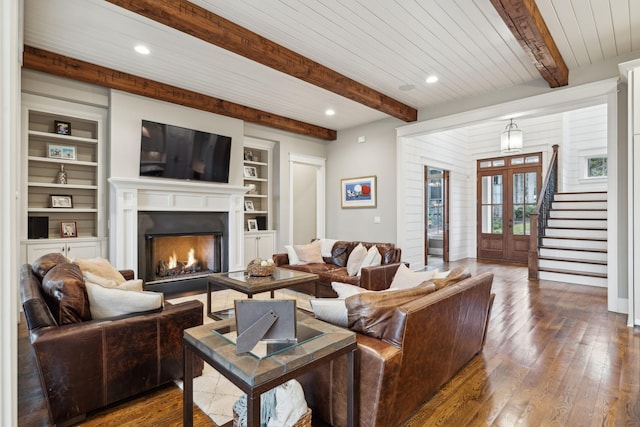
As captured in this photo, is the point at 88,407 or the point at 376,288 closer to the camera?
the point at 88,407

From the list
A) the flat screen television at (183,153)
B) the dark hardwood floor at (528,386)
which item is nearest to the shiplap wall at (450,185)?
the dark hardwood floor at (528,386)

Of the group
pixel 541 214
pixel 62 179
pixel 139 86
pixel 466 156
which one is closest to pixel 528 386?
pixel 139 86

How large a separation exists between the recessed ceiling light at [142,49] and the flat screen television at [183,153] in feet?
3.61

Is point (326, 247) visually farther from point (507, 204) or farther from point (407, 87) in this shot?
point (507, 204)

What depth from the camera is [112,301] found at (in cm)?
206

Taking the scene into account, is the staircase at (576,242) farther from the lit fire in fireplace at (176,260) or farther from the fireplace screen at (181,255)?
the lit fire in fireplace at (176,260)

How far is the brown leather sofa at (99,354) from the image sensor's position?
1786 millimetres

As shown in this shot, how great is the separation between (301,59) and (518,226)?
263 inches

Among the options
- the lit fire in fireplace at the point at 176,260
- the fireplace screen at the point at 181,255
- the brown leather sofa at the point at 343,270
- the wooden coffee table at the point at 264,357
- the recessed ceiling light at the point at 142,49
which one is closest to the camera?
the wooden coffee table at the point at 264,357

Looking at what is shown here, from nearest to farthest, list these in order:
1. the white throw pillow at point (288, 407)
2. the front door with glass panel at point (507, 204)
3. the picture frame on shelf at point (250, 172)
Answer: the white throw pillow at point (288, 407) < the picture frame on shelf at point (250, 172) < the front door with glass panel at point (507, 204)

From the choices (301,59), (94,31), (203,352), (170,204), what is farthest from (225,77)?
(203,352)

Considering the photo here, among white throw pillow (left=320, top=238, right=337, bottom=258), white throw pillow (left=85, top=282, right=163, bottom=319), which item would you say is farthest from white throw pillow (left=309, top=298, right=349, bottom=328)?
white throw pillow (left=320, top=238, right=337, bottom=258)

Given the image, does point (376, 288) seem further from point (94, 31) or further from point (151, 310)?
point (94, 31)

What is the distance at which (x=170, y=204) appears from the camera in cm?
486
